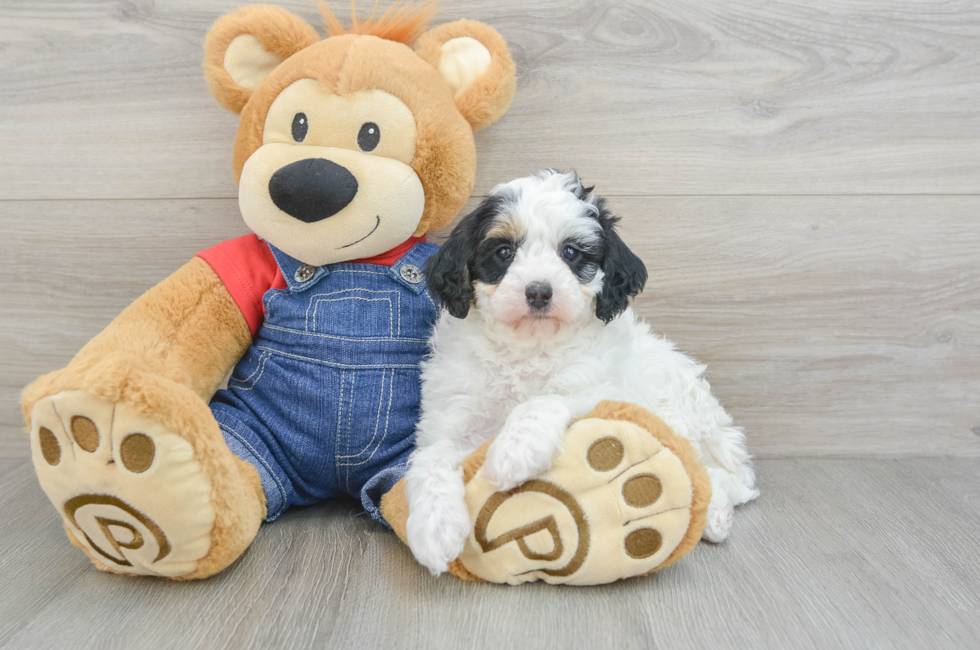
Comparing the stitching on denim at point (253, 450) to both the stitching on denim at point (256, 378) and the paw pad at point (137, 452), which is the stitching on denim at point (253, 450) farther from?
the paw pad at point (137, 452)

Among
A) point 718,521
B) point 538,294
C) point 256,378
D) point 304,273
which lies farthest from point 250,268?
point 718,521

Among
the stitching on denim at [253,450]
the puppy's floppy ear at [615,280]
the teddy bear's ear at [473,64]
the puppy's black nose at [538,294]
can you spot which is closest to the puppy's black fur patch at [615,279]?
the puppy's floppy ear at [615,280]

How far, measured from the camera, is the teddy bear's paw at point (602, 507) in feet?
3.61

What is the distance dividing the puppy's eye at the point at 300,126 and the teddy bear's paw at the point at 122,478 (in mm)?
633

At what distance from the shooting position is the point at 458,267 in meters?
1.25

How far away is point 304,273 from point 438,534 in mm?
659

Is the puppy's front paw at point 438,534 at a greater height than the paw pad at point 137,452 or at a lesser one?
lesser

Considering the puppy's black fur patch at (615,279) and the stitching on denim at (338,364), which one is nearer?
the puppy's black fur patch at (615,279)

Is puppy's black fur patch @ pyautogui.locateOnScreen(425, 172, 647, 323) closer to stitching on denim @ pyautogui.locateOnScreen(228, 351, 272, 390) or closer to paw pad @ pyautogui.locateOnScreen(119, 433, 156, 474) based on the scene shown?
stitching on denim @ pyautogui.locateOnScreen(228, 351, 272, 390)

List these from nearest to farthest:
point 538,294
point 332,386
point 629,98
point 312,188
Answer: point 538,294, point 312,188, point 332,386, point 629,98

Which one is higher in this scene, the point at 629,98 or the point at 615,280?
the point at 629,98

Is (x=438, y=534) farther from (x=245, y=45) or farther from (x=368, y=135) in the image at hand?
(x=245, y=45)

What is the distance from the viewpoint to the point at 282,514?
1.47 m

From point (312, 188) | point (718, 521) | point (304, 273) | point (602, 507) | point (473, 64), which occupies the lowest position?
point (718, 521)
